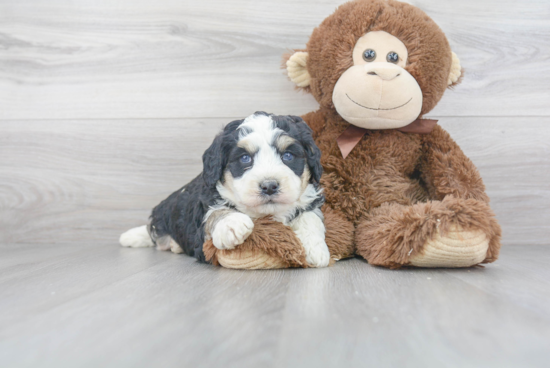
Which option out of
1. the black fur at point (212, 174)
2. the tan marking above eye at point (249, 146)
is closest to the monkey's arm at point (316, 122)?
the black fur at point (212, 174)

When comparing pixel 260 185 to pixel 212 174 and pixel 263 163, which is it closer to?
pixel 263 163

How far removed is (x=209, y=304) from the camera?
1.12 metres

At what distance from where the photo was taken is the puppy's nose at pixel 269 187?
1.50 m

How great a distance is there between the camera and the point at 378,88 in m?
1.77

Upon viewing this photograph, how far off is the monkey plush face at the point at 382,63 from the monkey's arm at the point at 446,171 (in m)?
0.19

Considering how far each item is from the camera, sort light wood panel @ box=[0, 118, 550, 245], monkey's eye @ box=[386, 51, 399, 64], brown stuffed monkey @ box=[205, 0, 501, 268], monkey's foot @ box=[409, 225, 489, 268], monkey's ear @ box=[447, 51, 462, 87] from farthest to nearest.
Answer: light wood panel @ box=[0, 118, 550, 245] → monkey's ear @ box=[447, 51, 462, 87] → monkey's eye @ box=[386, 51, 399, 64] → brown stuffed monkey @ box=[205, 0, 501, 268] → monkey's foot @ box=[409, 225, 489, 268]

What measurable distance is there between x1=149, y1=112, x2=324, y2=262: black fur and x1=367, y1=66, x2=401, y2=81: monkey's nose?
1.16ft

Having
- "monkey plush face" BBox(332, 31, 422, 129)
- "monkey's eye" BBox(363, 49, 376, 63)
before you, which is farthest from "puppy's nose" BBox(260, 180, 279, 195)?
"monkey's eye" BBox(363, 49, 376, 63)

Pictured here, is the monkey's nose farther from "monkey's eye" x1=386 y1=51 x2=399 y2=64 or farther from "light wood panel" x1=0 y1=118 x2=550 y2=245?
"light wood panel" x1=0 y1=118 x2=550 y2=245

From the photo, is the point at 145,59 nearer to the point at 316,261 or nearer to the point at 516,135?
the point at 316,261

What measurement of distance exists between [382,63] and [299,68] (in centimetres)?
42

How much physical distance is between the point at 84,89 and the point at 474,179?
211 centimetres

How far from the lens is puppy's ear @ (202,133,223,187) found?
64.6 inches

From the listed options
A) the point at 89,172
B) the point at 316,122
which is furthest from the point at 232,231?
the point at 89,172
